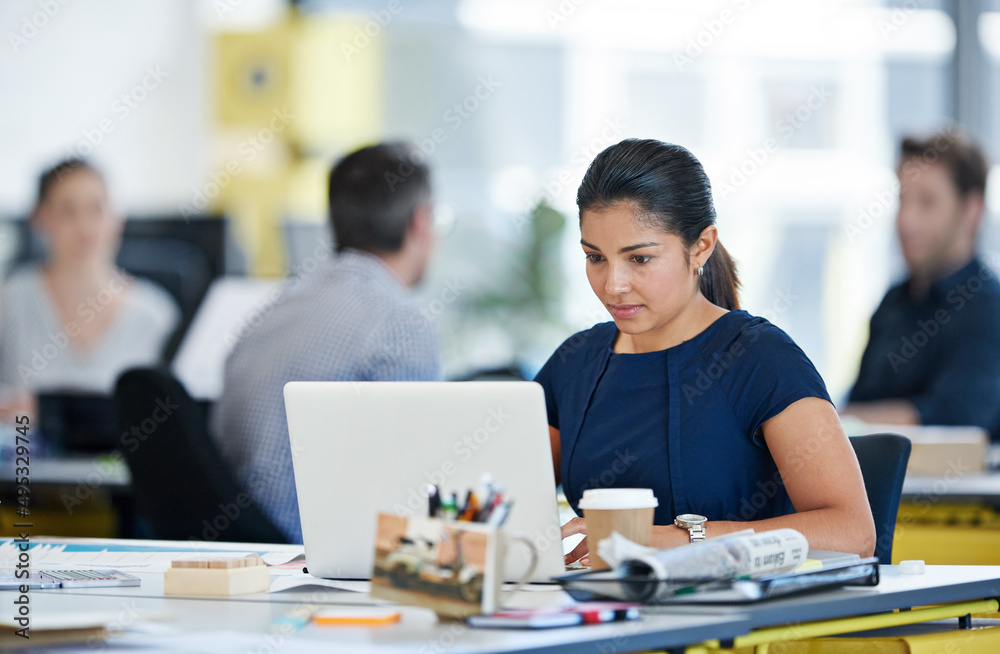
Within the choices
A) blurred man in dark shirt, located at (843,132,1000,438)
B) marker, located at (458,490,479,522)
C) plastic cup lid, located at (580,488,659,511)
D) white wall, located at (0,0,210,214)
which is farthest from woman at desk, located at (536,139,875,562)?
white wall, located at (0,0,210,214)

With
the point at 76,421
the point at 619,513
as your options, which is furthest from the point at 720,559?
the point at 76,421

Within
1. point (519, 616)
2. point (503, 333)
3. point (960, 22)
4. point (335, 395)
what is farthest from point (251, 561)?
point (960, 22)

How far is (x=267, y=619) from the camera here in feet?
3.89

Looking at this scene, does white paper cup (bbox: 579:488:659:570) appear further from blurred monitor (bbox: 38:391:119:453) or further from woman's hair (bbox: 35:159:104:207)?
woman's hair (bbox: 35:159:104:207)

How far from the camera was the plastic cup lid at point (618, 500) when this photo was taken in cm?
129

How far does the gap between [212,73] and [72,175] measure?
1.96 m

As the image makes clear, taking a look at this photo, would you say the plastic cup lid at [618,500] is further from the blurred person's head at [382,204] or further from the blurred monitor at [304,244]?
the blurred monitor at [304,244]

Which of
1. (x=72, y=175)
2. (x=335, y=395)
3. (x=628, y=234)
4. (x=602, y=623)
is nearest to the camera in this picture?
(x=602, y=623)

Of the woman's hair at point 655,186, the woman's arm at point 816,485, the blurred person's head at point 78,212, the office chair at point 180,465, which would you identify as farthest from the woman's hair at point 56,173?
the woman's arm at point 816,485

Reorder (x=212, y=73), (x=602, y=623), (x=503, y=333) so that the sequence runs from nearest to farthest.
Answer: (x=602, y=623) → (x=503, y=333) → (x=212, y=73)

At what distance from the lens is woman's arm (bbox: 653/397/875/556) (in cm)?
145

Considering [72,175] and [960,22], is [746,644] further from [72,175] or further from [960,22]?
[960,22]

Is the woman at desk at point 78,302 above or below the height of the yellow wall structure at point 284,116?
below

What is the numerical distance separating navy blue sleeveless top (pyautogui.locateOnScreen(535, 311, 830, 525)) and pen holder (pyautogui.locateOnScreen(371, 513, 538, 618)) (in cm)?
51
